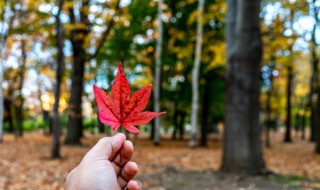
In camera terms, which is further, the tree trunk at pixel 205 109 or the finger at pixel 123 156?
the tree trunk at pixel 205 109

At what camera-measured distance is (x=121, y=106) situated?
1198mm

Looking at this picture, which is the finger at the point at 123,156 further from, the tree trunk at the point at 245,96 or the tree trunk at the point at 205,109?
the tree trunk at the point at 205,109

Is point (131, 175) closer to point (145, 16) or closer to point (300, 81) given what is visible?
point (145, 16)

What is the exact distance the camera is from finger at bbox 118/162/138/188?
4.29 ft

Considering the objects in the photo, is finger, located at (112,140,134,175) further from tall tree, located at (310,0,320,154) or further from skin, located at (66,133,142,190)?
tall tree, located at (310,0,320,154)

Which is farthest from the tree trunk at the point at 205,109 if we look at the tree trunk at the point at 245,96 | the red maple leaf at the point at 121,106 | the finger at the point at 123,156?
the red maple leaf at the point at 121,106

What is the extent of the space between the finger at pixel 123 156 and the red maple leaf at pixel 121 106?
0.13 m

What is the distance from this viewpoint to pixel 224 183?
617 cm

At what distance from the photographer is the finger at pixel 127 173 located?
1.31 metres

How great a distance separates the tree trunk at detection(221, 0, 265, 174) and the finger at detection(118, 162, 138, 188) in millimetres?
5601

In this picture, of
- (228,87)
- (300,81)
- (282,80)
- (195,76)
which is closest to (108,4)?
(228,87)

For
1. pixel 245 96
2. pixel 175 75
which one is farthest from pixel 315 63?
pixel 245 96

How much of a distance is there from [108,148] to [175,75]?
1684 centimetres

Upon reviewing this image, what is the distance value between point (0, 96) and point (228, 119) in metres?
9.82
